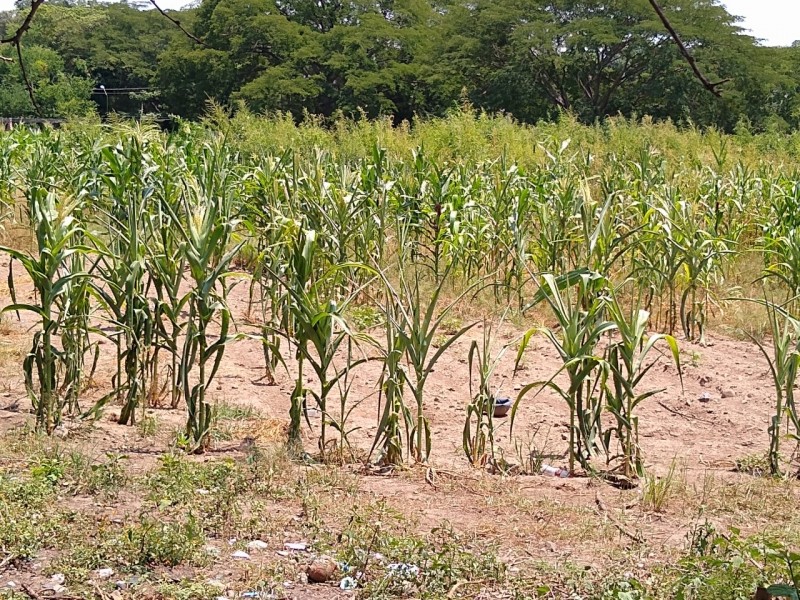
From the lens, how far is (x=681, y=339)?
7734 millimetres

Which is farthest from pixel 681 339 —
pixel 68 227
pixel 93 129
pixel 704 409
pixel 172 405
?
pixel 93 129

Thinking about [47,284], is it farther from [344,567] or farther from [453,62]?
[453,62]

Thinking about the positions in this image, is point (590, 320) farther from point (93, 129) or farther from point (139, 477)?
point (93, 129)

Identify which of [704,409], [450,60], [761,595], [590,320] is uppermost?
[450,60]

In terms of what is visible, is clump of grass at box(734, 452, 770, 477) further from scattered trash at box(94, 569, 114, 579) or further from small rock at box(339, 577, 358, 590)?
scattered trash at box(94, 569, 114, 579)

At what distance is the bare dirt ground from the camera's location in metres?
3.40

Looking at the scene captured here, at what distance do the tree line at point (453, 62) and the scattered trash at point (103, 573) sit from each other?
24579 mm

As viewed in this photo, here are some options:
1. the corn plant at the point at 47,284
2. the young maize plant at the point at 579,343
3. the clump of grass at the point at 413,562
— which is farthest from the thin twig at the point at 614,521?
the corn plant at the point at 47,284

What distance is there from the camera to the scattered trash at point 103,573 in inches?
117

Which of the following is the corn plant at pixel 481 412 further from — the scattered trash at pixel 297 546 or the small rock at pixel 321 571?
the small rock at pixel 321 571

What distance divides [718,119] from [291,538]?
29.8 meters

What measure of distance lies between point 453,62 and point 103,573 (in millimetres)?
32611

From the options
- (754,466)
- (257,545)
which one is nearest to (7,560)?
(257,545)

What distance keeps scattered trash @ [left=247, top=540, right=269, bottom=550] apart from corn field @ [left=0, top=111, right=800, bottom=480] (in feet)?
3.32
